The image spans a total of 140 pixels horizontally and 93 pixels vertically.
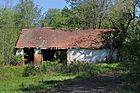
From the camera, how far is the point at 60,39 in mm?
61031

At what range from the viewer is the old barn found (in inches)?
2290

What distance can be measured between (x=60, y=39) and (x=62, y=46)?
7.46ft

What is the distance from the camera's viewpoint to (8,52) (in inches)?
2024

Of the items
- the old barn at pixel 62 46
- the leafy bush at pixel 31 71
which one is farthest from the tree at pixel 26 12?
the leafy bush at pixel 31 71

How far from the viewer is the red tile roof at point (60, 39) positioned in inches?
2330

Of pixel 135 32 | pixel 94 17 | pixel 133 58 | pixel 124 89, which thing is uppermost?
pixel 94 17

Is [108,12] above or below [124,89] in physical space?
above

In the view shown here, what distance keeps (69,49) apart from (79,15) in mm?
14569

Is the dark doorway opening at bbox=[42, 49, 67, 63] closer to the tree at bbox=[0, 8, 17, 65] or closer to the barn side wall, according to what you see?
the barn side wall

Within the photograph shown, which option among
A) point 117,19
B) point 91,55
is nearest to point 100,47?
point 91,55

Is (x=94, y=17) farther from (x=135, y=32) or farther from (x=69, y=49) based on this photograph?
(x=135, y=32)

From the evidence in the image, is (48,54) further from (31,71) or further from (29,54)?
(31,71)

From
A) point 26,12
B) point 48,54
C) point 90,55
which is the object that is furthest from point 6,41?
point 26,12

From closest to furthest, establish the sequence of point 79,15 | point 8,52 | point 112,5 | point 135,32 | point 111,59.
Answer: point 135,32 → point 8,52 → point 111,59 → point 112,5 → point 79,15
